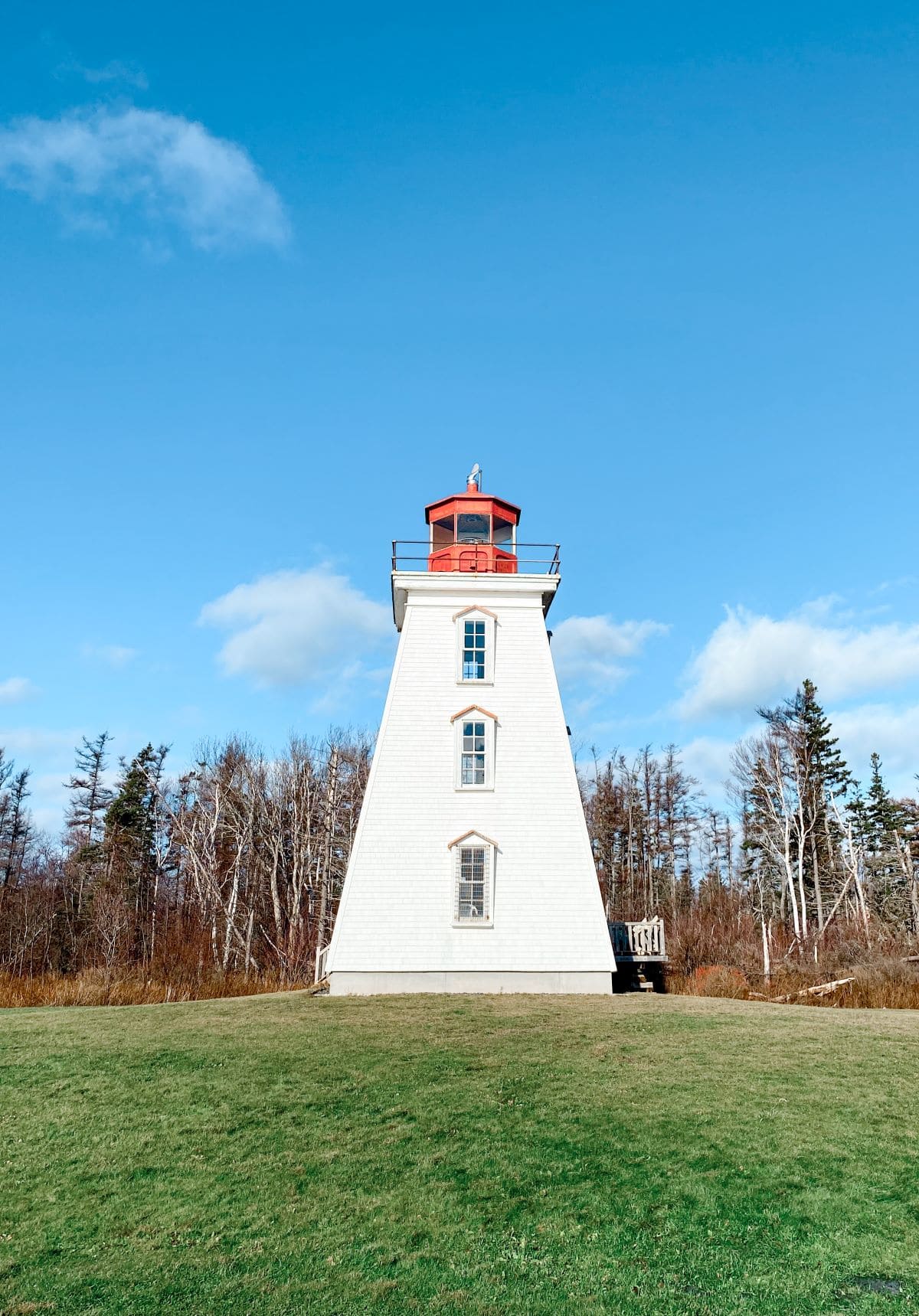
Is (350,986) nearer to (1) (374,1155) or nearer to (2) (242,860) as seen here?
(1) (374,1155)

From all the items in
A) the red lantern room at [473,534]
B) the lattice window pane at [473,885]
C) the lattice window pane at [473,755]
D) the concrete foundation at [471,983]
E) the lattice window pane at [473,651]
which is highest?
the red lantern room at [473,534]

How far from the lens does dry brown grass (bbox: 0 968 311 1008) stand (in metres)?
20.2

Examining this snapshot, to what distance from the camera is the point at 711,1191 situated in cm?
775

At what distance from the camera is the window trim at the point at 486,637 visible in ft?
72.8

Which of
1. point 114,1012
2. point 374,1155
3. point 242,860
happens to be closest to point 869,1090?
point 374,1155

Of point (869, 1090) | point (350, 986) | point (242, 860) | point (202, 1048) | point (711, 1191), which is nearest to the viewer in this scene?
point (711, 1191)

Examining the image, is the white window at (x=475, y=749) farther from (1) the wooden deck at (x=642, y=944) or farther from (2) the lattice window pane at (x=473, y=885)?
(1) the wooden deck at (x=642, y=944)

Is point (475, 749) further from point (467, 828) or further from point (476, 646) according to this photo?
point (476, 646)

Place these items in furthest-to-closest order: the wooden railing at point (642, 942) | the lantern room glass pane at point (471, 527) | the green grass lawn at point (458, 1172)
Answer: the lantern room glass pane at point (471, 527) < the wooden railing at point (642, 942) < the green grass lawn at point (458, 1172)

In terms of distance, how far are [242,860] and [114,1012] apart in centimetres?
2801

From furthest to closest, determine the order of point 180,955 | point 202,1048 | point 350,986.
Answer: point 180,955
point 350,986
point 202,1048

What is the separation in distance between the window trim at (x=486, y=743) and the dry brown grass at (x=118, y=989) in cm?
725

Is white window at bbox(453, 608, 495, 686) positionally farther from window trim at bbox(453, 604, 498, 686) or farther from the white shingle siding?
the white shingle siding

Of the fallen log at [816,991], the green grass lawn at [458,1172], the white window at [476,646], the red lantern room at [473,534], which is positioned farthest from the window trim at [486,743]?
the fallen log at [816,991]
